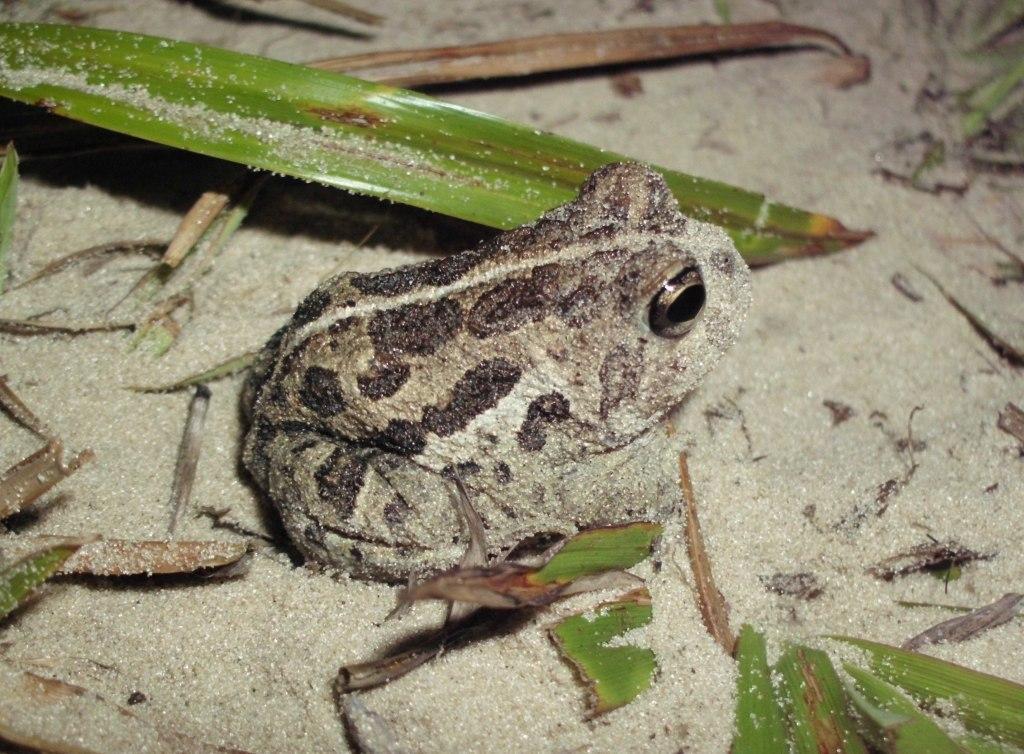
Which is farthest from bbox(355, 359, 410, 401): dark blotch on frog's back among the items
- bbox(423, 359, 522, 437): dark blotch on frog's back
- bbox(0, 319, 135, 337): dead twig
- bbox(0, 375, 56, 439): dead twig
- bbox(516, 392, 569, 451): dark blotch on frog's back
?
bbox(0, 319, 135, 337): dead twig

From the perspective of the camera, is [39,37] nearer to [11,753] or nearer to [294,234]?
[294,234]

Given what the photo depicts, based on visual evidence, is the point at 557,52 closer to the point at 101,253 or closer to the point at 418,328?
the point at 418,328

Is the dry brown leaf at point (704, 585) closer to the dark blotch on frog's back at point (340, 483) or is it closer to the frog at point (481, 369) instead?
the frog at point (481, 369)

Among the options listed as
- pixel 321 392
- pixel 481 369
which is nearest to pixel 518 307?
pixel 481 369

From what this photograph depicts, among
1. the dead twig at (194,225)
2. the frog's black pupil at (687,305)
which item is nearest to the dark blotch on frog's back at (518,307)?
the frog's black pupil at (687,305)

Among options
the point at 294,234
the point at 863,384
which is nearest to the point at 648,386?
the point at 863,384

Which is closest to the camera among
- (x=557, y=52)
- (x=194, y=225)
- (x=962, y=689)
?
(x=962, y=689)
